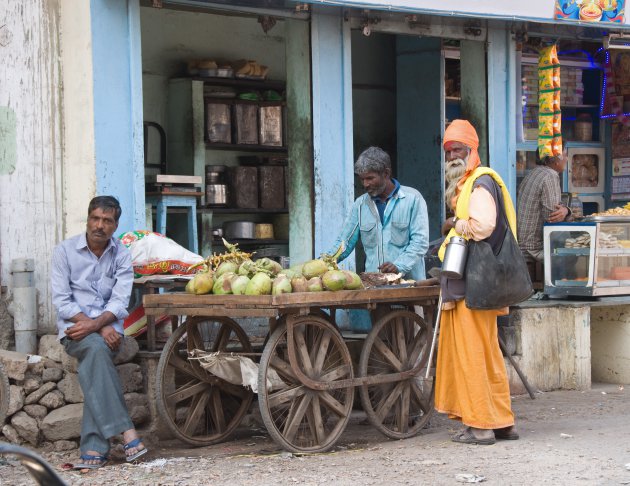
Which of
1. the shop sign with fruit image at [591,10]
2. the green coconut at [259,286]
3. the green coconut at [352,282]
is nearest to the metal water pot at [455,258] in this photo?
the green coconut at [352,282]

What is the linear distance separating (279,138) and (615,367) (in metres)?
4.14

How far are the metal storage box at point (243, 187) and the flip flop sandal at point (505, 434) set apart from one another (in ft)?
15.5

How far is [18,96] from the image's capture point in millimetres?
7504

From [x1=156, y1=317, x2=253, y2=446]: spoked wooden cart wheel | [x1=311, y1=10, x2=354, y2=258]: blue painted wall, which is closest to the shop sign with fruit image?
[x1=311, y1=10, x2=354, y2=258]: blue painted wall

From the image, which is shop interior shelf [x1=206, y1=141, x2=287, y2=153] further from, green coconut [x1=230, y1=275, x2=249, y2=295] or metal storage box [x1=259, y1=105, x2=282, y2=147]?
green coconut [x1=230, y1=275, x2=249, y2=295]

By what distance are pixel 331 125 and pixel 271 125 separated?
2.27 metres

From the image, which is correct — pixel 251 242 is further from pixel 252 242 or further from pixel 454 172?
pixel 454 172

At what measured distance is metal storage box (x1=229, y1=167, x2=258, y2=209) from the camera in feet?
35.5

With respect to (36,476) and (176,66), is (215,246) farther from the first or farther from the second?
(36,476)

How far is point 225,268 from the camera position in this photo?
6.63 meters

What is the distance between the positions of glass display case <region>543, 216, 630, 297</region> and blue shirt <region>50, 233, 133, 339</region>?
4.14 m

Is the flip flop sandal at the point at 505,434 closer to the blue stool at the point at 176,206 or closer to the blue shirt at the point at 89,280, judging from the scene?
the blue shirt at the point at 89,280

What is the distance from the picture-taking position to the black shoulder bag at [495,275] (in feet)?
21.2

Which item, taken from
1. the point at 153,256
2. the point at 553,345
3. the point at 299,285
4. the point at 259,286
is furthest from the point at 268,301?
the point at 553,345
